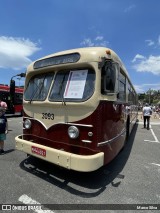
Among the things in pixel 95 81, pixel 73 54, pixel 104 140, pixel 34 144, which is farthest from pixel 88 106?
pixel 34 144

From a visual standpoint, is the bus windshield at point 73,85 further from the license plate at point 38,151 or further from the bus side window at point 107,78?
the license plate at point 38,151

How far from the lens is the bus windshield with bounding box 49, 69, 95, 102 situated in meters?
4.19

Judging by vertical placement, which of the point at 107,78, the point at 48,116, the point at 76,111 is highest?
the point at 107,78

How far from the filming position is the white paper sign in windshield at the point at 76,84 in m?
4.26

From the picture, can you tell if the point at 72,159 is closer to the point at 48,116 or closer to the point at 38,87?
the point at 48,116

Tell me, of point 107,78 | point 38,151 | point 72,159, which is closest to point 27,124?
point 38,151

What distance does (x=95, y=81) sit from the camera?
4.09 meters

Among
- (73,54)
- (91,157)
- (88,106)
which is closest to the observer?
(91,157)

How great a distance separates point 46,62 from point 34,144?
1936mm

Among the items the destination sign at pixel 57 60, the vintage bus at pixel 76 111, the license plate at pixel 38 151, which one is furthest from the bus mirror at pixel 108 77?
the license plate at pixel 38 151

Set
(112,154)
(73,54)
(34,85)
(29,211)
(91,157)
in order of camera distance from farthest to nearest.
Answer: (34,85) < (112,154) < (73,54) < (91,157) < (29,211)

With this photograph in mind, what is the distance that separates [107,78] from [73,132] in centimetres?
128

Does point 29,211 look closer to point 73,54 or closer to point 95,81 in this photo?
point 95,81

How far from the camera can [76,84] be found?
14.3ft
